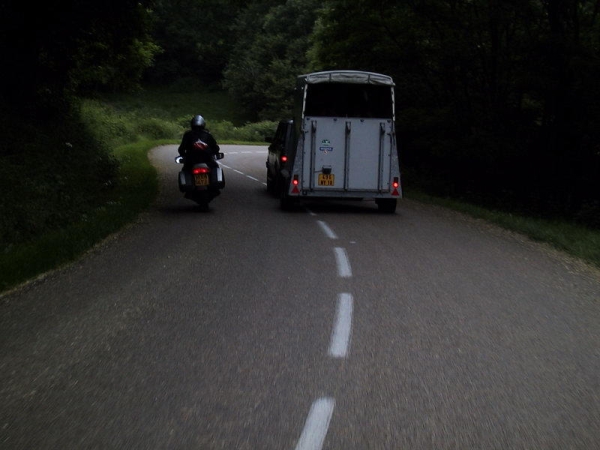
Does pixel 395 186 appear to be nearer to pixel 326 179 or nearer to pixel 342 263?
pixel 326 179

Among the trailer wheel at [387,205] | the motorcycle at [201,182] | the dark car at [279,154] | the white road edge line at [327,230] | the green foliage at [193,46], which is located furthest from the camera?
the green foliage at [193,46]

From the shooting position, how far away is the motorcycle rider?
16.7 meters

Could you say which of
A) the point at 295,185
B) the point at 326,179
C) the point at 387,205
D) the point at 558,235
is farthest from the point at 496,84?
the point at 558,235

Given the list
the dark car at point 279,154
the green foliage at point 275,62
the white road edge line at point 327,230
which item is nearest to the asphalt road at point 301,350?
the white road edge line at point 327,230

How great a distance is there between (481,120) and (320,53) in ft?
27.4

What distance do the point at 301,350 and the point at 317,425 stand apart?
172 cm

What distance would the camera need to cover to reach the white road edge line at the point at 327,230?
1377 centimetres

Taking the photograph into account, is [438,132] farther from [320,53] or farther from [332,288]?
[332,288]

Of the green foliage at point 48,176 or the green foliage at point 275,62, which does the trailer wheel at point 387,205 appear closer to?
the green foliage at point 48,176

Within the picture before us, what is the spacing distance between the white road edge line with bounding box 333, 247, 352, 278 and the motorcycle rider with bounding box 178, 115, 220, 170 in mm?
5373

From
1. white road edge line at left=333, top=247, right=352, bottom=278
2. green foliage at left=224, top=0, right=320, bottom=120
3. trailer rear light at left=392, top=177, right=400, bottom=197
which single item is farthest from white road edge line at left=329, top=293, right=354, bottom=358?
green foliage at left=224, top=0, right=320, bottom=120

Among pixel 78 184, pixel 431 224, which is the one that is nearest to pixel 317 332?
pixel 431 224

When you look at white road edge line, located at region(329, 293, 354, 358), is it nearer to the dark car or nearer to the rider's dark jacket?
the rider's dark jacket

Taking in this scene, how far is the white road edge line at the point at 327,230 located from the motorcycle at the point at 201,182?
2378 mm
